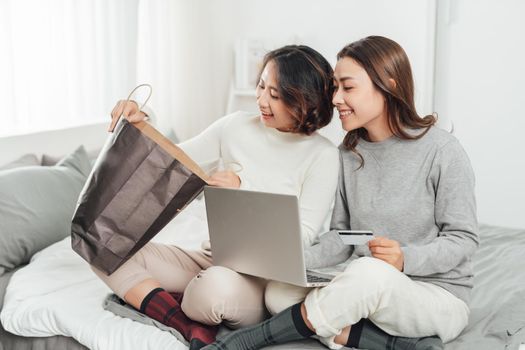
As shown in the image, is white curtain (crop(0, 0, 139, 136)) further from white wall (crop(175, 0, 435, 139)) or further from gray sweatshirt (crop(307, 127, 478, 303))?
gray sweatshirt (crop(307, 127, 478, 303))

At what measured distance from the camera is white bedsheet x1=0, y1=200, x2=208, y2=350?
1403 millimetres

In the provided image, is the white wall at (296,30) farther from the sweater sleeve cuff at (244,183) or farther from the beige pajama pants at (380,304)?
the beige pajama pants at (380,304)

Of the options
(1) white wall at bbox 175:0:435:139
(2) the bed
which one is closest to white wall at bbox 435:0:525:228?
(1) white wall at bbox 175:0:435:139

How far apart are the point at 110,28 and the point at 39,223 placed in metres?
1.11

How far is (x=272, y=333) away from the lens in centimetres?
134

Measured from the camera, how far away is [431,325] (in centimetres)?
132

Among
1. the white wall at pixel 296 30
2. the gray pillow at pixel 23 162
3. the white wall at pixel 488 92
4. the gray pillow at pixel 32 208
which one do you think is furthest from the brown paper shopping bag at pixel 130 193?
the white wall at pixel 488 92

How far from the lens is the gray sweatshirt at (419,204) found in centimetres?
138

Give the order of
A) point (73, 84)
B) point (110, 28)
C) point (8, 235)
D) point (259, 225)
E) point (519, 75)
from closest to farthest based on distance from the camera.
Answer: point (259, 225) < point (8, 235) < point (73, 84) < point (110, 28) < point (519, 75)

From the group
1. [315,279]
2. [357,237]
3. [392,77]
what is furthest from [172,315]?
[392,77]

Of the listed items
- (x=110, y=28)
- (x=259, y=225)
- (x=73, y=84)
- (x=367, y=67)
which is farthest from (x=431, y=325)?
(x=110, y=28)

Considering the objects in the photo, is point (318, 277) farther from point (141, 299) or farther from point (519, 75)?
point (519, 75)

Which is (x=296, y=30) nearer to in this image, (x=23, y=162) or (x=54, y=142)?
(x=54, y=142)

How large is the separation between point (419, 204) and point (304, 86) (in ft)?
1.27
